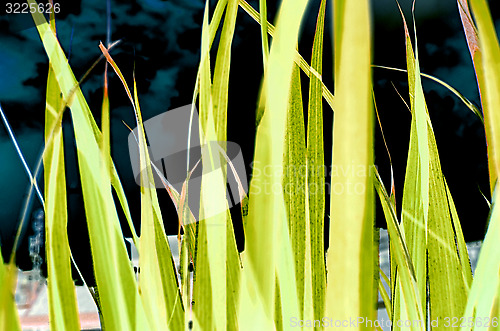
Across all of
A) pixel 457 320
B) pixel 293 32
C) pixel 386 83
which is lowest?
pixel 457 320

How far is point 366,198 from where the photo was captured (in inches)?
2.6

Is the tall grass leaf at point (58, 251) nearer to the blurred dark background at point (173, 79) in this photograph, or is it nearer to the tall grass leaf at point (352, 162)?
the tall grass leaf at point (352, 162)

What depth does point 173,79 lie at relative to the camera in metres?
0.72

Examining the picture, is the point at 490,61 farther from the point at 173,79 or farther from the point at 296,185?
the point at 173,79

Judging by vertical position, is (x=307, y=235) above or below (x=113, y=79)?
below

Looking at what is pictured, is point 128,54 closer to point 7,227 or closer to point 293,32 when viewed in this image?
point 7,227

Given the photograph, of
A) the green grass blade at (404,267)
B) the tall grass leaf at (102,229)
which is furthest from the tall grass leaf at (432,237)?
the tall grass leaf at (102,229)

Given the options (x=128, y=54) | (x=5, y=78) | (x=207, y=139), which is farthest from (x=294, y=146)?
(x=5, y=78)

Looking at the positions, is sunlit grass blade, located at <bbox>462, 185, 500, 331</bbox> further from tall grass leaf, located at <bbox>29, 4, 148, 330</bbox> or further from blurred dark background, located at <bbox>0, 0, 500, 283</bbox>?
blurred dark background, located at <bbox>0, 0, 500, 283</bbox>

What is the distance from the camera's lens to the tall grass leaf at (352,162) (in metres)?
0.06

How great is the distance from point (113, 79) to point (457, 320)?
64 cm

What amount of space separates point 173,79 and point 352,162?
0.70 metres

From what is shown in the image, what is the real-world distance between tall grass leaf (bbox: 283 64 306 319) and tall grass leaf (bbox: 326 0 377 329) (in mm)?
87

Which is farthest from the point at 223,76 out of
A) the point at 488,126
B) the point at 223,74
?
the point at 488,126
